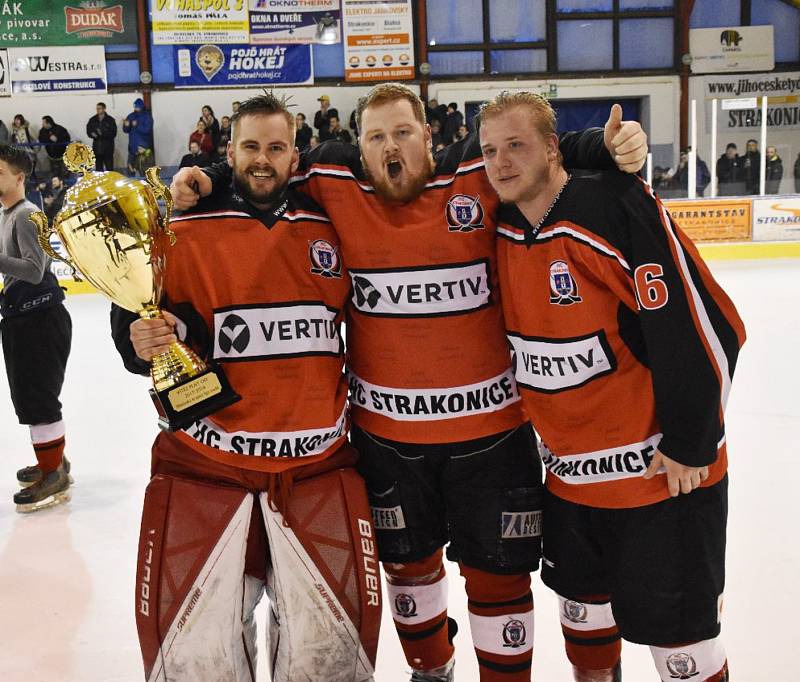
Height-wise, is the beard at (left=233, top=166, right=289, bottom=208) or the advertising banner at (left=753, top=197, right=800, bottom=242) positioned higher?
the beard at (left=233, top=166, right=289, bottom=208)

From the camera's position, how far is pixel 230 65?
43.9 ft

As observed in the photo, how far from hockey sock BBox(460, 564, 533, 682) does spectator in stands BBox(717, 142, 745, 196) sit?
30.8 feet

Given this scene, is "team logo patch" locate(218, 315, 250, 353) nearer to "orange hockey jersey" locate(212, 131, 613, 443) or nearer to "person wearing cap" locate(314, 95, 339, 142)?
"orange hockey jersey" locate(212, 131, 613, 443)

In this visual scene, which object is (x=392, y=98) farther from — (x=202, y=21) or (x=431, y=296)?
(x=202, y=21)

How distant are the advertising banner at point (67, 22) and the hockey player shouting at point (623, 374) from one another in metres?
13.4

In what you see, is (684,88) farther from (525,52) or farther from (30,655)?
(30,655)

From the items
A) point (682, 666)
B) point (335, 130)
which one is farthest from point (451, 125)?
point (682, 666)

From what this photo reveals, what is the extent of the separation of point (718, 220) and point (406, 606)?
8829 mm

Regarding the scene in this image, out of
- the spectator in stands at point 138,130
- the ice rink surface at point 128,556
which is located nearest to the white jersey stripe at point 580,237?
the ice rink surface at point 128,556

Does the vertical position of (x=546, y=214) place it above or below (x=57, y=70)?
below

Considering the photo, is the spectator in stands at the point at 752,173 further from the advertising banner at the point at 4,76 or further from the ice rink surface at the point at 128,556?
the advertising banner at the point at 4,76

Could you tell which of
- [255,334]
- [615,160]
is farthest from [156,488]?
[615,160]

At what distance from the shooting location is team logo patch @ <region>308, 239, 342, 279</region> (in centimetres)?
187


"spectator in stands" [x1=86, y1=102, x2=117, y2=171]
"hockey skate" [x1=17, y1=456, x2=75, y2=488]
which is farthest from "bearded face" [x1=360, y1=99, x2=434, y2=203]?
"spectator in stands" [x1=86, y1=102, x2=117, y2=171]
